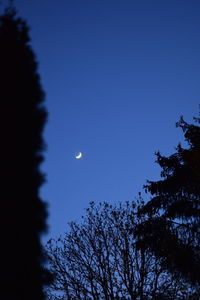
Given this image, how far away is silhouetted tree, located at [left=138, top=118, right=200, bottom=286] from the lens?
9023 mm

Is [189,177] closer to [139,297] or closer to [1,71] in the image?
[139,297]

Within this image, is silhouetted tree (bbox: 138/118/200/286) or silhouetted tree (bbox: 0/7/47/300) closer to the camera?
silhouetted tree (bbox: 0/7/47/300)

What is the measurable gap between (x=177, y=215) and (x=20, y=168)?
24.6ft

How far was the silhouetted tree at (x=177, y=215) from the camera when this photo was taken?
29.6 ft

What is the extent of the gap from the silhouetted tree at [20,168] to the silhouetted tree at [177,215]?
5.76 meters

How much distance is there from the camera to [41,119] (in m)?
6.96

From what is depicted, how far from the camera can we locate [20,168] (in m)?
5.92

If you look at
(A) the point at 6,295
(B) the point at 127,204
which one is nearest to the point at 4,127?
(A) the point at 6,295

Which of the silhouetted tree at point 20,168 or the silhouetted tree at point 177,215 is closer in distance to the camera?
the silhouetted tree at point 20,168

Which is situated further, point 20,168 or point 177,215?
point 177,215

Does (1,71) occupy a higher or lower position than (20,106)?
higher

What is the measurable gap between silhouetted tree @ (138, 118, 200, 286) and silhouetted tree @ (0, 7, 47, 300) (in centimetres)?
576

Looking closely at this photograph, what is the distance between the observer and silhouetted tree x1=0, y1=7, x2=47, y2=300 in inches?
201

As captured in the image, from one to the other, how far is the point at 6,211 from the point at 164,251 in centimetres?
695
